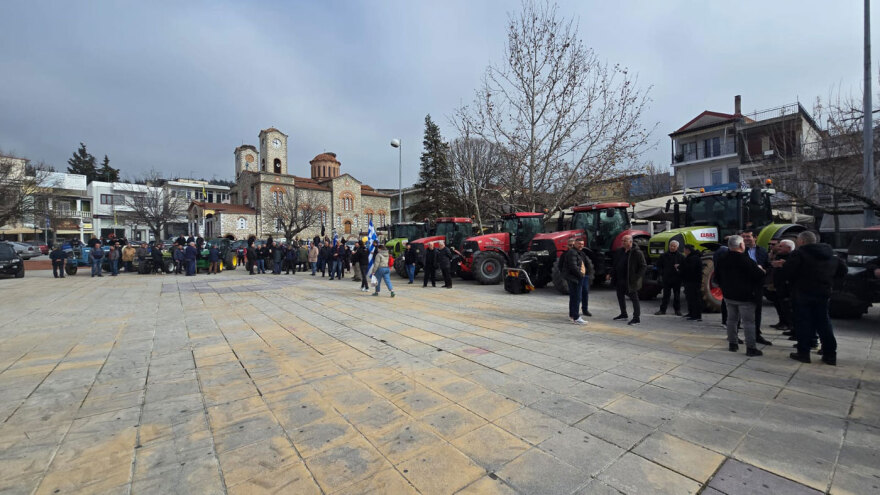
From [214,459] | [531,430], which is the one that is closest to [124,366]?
[214,459]

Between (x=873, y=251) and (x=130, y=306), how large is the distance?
1525cm

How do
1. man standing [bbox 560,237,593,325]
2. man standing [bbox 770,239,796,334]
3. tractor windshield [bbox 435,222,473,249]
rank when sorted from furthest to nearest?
1. tractor windshield [bbox 435,222,473,249]
2. man standing [bbox 560,237,593,325]
3. man standing [bbox 770,239,796,334]

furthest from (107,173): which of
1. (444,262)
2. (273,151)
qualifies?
(444,262)

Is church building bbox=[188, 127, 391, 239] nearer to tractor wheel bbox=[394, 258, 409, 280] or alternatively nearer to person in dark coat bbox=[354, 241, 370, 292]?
tractor wheel bbox=[394, 258, 409, 280]

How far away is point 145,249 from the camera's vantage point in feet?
63.7

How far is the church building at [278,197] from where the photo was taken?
161ft

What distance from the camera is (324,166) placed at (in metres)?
60.9

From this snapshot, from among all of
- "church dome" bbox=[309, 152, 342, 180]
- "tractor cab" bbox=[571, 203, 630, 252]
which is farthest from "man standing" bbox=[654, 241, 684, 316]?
"church dome" bbox=[309, 152, 342, 180]

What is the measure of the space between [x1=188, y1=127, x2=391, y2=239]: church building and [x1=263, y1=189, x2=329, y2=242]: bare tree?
18cm

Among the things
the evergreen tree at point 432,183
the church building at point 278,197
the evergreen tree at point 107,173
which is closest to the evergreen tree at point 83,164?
the evergreen tree at point 107,173

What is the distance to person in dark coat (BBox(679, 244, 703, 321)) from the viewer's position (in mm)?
7430

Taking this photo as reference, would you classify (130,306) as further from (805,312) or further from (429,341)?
(805,312)

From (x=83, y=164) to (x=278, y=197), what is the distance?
152 feet

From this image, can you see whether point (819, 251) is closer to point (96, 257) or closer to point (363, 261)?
point (363, 261)
